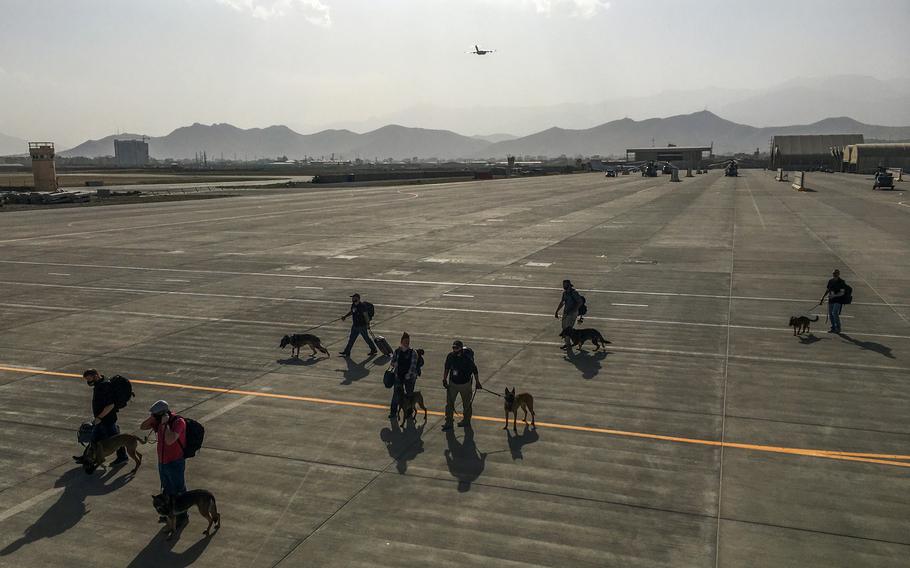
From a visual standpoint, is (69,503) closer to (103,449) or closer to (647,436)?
(103,449)

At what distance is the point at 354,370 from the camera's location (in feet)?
60.2

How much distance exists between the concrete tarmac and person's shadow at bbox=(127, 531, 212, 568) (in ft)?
0.17

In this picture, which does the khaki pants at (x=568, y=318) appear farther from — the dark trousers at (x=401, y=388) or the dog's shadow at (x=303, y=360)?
the dark trousers at (x=401, y=388)

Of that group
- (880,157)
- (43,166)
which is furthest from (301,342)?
(880,157)

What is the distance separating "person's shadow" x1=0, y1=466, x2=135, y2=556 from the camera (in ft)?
33.5

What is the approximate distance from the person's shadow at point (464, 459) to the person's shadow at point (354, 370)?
14.1 feet

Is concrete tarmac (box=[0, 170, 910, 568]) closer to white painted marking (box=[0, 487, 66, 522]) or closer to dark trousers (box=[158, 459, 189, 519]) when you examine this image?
white painted marking (box=[0, 487, 66, 522])

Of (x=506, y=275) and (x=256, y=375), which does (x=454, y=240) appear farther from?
(x=256, y=375)

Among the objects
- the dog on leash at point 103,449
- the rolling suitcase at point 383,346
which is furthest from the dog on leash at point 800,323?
the dog on leash at point 103,449

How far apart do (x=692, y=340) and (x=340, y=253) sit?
78.9ft

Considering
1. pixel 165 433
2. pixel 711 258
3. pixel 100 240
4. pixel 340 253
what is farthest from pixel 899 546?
pixel 100 240

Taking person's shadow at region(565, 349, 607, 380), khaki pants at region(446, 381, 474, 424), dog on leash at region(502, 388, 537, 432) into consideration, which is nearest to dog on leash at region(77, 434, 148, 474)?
khaki pants at region(446, 381, 474, 424)

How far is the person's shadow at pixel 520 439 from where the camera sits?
42.4 feet

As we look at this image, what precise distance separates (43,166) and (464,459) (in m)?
106
